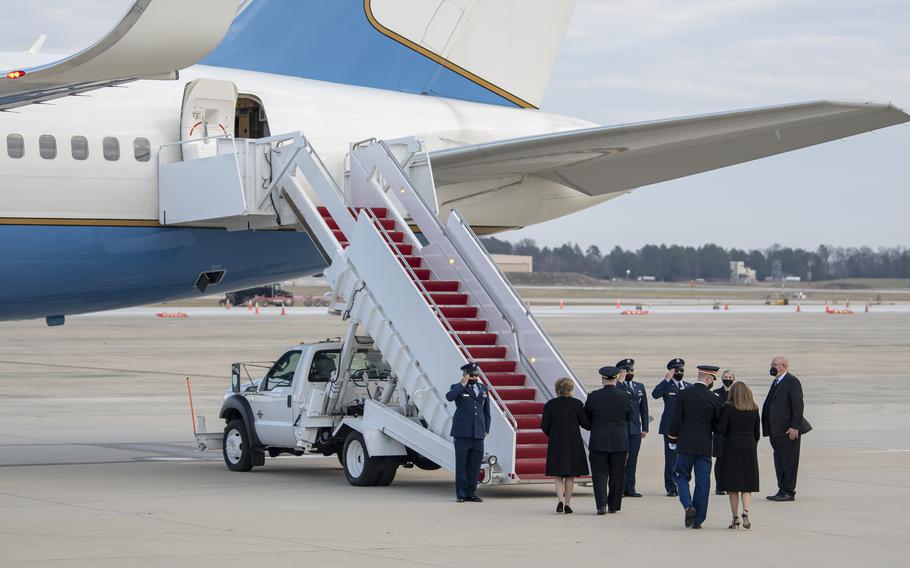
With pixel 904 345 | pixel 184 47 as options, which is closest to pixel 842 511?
pixel 184 47

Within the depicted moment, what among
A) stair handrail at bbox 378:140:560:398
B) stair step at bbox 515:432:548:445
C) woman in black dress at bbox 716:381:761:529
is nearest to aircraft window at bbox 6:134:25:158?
stair handrail at bbox 378:140:560:398

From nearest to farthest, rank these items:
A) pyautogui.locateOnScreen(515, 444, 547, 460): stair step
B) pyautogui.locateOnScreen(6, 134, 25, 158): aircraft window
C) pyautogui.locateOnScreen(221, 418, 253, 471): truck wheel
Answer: pyautogui.locateOnScreen(515, 444, 547, 460): stair step, pyautogui.locateOnScreen(6, 134, 25, 158): aircraft window, pyautogui.locateOnScreen(221, 418, 253, 471): truck wheel

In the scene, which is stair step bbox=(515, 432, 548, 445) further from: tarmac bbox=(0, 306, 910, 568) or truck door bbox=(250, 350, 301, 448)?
truck door bbox=(250, 350, 301, 448)

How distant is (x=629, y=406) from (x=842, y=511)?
109 inches

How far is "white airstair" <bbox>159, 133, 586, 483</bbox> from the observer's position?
16.8 metres

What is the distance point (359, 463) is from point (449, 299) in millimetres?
2593

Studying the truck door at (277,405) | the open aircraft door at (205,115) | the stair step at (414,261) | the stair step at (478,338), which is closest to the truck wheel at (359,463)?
the truck door at (277,405)

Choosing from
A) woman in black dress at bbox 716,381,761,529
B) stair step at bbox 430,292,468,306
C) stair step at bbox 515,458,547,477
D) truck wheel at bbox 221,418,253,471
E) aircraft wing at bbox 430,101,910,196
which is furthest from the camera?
truck wheel at bbox 221,418,253,471

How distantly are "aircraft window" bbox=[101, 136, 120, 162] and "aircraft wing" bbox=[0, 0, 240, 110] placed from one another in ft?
19.0

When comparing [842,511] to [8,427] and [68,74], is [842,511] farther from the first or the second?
[8,427]

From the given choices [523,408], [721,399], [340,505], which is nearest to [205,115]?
[523,408]

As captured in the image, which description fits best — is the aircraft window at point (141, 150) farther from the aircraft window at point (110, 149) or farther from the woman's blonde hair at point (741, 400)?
the woman's blonde hair at point (741, 400)

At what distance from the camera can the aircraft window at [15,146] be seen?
18625 millimetres

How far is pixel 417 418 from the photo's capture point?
56.9ft
